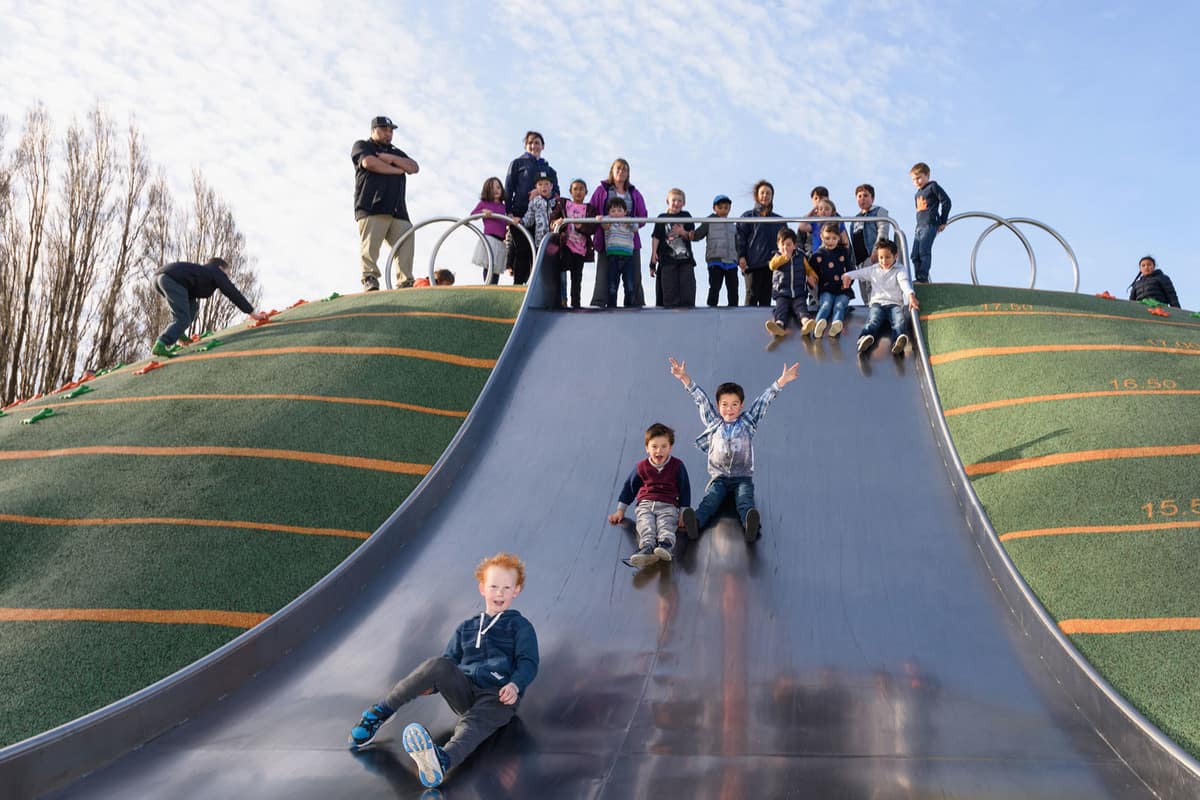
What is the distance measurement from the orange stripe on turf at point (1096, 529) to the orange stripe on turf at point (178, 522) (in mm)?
4578

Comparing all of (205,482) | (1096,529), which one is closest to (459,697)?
(205,482)

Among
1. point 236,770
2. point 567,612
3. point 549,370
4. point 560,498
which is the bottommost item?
point 236,770

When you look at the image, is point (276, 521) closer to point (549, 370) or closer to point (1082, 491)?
point (549, 370)

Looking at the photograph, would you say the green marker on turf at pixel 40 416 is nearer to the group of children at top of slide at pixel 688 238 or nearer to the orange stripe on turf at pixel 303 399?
the orange stripe on turf at pixel 303 399

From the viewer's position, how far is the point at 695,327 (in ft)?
31.8

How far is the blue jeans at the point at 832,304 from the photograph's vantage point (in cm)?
954

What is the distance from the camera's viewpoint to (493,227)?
39.2 ft

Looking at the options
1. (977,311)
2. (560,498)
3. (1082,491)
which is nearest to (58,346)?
(560,498)

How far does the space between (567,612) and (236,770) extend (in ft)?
6.76

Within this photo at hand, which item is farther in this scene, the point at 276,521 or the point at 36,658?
the point at 276,521

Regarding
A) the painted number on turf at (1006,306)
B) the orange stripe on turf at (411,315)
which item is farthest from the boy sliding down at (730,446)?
the painted number on turf at (1006,306)

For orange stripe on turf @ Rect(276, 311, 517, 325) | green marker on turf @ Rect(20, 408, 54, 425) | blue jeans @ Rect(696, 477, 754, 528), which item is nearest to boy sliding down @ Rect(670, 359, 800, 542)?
blue jeans @ Rect(696, 477, 754, 528)

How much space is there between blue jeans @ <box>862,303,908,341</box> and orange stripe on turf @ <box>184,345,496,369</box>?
3.87 metres

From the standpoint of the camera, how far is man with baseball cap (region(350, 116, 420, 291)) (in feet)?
37.6
